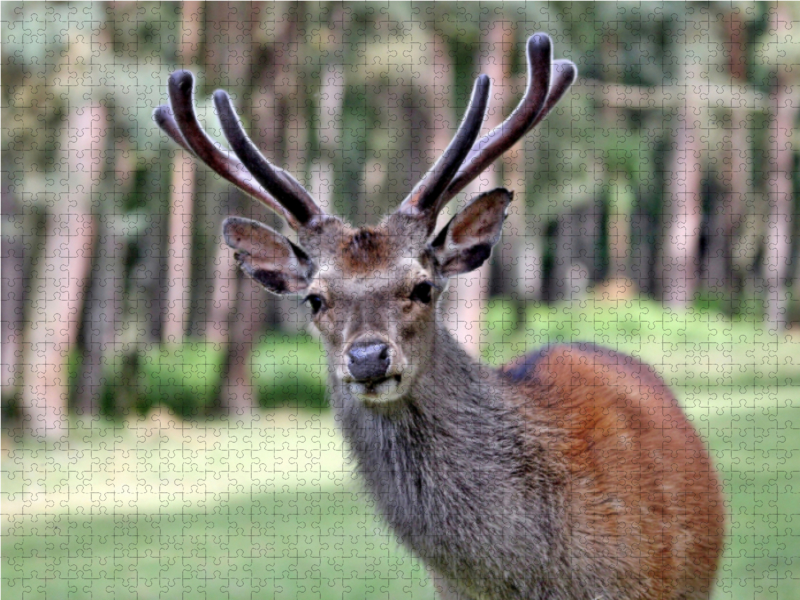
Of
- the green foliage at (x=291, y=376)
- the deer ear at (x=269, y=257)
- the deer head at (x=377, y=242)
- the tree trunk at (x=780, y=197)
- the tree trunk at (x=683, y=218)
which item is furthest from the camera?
the tree trunk at (x=683, y=218)

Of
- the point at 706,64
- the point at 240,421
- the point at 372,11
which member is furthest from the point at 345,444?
the point at 706,64

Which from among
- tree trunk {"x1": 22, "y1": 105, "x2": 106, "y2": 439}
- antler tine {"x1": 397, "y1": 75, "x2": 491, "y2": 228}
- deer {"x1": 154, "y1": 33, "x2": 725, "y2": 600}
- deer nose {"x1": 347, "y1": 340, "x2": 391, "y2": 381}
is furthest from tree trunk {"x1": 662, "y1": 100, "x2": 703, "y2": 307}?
deer nose {"x1": 347, "y1": 340, "x2": 391, "y2": 381}

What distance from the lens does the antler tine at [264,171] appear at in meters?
4.80

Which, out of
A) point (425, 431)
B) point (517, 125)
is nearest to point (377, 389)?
point (425, 431)

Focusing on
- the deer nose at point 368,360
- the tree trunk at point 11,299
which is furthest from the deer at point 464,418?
the tree trunk at point 11,299

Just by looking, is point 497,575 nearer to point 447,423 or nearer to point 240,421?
point 447,423

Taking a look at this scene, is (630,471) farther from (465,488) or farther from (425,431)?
(425,431)

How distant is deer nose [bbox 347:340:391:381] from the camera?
427cm

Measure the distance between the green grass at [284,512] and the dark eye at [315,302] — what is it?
0.71 m

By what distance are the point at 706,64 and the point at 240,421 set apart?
11.9m

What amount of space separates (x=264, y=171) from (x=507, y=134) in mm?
996

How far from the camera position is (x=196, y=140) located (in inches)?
198

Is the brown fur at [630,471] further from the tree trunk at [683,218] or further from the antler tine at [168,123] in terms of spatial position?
the tree trunk at [683,218]

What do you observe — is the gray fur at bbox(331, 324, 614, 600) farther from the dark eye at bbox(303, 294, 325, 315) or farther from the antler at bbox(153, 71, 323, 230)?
the antler at bbox(153, 71, 323, 230)
